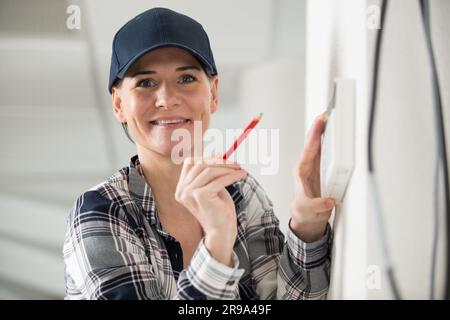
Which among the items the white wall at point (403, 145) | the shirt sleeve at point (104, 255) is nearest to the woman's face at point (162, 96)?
the shirt sleeve at point (104, 255)

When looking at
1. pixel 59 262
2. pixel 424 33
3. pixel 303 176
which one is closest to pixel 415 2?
pixel 424 33

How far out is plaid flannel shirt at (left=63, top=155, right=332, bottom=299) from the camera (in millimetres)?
732

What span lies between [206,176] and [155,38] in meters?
0.28

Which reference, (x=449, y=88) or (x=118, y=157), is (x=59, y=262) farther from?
(x=449, y=88)

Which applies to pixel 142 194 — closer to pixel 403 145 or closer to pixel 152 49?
pixel 152 49

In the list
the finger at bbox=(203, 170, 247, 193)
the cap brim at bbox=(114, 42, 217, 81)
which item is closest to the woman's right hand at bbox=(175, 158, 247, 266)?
the finger at bbox=(203, 170, 247, 193)

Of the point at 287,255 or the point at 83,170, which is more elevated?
the point at 83,170

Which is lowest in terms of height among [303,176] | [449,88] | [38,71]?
[303,176]

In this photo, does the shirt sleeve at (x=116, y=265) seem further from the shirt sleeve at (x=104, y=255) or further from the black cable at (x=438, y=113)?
the black cable at (x=438, y=113)

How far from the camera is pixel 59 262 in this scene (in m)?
2.02

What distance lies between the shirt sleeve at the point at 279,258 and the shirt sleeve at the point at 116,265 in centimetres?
19

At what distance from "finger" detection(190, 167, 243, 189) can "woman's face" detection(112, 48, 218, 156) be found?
0.22 meters

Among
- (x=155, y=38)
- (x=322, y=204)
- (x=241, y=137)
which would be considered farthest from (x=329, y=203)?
(x=155, y=38)

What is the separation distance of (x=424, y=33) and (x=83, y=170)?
1368 millimetres
